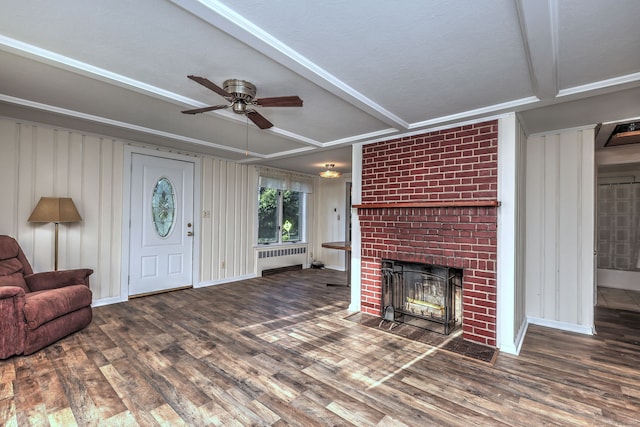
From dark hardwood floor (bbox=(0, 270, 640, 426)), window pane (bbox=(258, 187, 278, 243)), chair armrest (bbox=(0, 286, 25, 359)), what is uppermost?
window pane (bbox=(258, 187, 278, 243))

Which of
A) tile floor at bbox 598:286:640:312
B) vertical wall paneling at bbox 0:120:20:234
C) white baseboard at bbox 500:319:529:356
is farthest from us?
tile floor at bbox 598:286:640:312

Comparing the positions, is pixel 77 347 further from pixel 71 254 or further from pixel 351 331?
pixel 351 331

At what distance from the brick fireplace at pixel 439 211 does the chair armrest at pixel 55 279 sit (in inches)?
127

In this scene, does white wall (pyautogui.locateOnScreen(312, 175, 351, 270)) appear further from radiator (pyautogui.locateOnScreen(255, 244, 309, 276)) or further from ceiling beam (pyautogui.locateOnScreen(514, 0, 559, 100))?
ceiling beam (pyautogui.locateOnScreen(514, 0, 559, 100))

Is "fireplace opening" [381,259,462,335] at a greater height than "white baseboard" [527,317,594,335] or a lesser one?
greater

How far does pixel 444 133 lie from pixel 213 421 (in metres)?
3.17

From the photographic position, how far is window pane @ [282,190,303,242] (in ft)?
21.6

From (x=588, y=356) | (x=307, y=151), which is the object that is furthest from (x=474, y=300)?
(x=307, y=151)

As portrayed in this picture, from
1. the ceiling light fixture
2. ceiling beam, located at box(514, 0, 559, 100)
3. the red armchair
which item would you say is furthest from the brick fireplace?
the red armchair

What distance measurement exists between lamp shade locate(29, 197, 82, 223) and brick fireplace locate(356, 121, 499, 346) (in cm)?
344

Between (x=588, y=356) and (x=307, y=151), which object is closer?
(x=588, y=356)

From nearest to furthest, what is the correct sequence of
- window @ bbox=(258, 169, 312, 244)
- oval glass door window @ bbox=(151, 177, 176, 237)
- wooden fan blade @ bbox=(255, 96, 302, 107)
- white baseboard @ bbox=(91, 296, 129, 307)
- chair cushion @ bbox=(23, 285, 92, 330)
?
wooden fan blade @ bbox=(255, 96, 302, 107) → chair cushion @ bbox=(23, 285, 92, 330) → white baseboard @ bbox=(91, 296, 129, 307) → oval glass door window @ bbox=(151, 177, 176, 237) → window @ bbox=(258, 169, 312, 244)

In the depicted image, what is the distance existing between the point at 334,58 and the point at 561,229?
3.19 m

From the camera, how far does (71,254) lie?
148 inches
